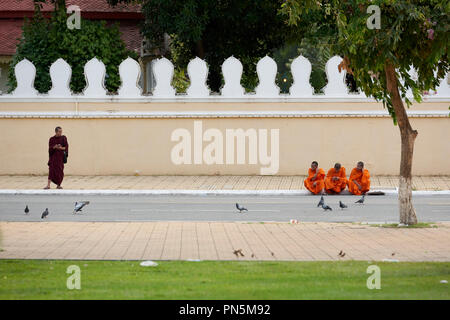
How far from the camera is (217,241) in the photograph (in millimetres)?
13539

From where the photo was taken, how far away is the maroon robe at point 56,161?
23.2 m

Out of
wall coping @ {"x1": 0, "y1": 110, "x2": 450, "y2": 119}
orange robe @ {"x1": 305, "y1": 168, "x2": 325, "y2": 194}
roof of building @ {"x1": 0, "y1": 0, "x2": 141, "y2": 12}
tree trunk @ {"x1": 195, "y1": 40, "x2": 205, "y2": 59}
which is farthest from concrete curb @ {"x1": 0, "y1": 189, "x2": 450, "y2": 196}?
roof of building @ {"x1": 0, "y1": 0, "x2": 141, "y2": 12}

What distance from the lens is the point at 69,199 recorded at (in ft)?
70.7

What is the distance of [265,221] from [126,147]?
9.64 m

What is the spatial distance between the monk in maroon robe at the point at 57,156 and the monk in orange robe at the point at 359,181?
6.98m

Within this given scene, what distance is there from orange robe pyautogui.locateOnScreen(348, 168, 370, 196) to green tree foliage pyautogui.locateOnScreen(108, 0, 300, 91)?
6738 mm

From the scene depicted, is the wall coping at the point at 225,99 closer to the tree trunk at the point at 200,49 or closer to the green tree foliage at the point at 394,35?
the tree trunk at the point at 200,49

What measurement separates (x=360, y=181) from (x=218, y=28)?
29.2 feet

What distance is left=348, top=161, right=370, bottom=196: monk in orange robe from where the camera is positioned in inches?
863

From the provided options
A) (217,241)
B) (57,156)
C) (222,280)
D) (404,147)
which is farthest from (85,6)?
(222,280)

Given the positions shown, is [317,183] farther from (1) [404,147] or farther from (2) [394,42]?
(2) [394,42]

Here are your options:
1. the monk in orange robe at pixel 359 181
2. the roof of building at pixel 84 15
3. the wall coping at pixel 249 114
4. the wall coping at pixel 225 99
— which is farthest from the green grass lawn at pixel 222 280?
the roof of building at pixel 84 15
